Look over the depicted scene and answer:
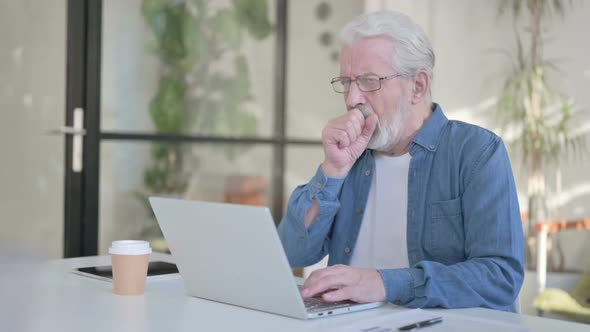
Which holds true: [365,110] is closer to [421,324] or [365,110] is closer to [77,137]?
[421,324]

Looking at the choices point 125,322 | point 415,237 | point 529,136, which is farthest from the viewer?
point 529,136

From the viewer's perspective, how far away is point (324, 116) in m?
4.70

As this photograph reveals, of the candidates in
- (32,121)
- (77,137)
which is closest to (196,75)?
(77,137)

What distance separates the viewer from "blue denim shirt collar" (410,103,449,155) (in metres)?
1.84

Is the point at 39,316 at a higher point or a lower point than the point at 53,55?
lower

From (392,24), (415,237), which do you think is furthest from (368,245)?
(392,24)

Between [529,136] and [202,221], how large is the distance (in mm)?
3702

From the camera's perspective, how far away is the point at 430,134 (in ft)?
6.10

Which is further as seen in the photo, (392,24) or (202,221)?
(392,24)

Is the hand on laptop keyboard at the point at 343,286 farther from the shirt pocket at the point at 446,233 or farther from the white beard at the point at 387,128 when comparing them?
the white beard at the point at 387,128

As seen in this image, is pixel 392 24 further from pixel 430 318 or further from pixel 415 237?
pixel 430 318

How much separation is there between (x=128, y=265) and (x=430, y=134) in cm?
81

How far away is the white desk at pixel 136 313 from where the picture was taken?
Answer: 3.93 feet

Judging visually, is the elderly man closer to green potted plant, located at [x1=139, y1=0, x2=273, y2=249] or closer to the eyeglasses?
the eyeglasses
